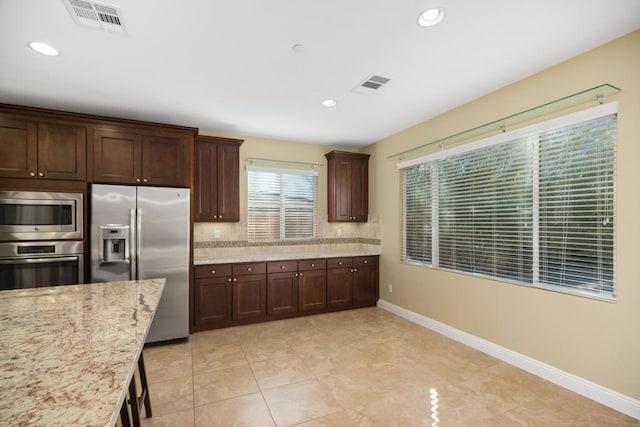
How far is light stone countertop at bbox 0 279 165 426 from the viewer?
30.0 inches

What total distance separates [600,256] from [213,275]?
3.84 meters

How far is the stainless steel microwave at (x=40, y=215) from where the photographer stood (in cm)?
292

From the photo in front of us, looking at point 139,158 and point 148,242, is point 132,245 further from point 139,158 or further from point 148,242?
point 139,158

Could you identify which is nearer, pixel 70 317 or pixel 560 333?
pixel 70 317

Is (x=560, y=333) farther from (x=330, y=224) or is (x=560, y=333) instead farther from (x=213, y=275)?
(x=213, y=275)

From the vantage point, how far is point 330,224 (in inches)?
203

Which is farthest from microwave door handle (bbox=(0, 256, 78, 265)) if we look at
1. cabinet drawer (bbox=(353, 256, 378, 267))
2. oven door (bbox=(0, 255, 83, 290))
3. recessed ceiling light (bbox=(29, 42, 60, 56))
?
cabinet drawer (bbox=(353, 256, 378, 267))

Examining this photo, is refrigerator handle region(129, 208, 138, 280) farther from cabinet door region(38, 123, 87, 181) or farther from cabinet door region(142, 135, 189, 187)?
cabinet door region(38, 123, 87, 181)

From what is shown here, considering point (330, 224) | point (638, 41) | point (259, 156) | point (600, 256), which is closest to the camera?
point (638, 41)

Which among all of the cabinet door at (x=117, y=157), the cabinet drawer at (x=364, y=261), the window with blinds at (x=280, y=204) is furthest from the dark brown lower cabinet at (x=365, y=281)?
the cabinet door at (x=117, y=157)

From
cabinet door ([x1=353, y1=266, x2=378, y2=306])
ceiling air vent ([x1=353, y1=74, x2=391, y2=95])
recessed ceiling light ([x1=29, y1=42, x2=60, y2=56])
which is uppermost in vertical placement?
recessed ceiling light ([x1=29, y1=42, x2=60, y2=56])

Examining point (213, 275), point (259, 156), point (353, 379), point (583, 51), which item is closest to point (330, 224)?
point (259, 156)

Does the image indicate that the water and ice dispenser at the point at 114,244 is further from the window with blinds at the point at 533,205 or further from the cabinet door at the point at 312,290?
the window with blinds at the point at 533,205

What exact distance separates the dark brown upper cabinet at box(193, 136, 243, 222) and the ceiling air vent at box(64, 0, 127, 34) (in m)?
1.93
